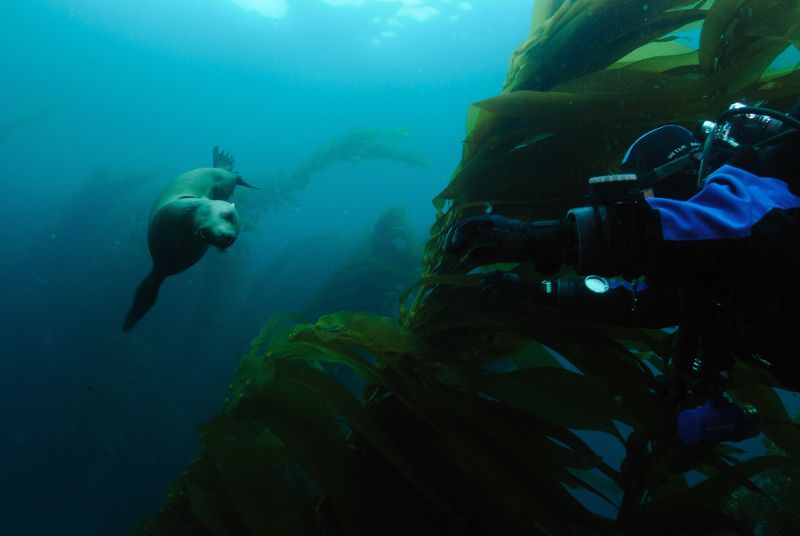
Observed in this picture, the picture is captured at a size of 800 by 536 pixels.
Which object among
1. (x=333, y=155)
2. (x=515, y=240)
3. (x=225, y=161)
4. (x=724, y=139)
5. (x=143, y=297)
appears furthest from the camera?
(x=333, y=155)

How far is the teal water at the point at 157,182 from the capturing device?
26.5 feet

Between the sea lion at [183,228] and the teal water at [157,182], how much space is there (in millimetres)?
2630

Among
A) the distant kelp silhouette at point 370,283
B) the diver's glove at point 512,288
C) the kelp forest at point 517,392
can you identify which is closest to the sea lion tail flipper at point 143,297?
the kelp forest at point 517,392

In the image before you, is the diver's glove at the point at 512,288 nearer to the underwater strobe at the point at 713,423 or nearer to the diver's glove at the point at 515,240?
the diver's glove at the point at 515,240

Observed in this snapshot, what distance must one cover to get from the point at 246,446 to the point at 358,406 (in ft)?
1.24

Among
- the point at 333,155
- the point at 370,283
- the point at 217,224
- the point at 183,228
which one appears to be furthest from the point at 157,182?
the point at 217,224

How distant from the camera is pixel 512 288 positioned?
149 centimetres

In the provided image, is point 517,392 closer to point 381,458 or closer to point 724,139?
point 381,458

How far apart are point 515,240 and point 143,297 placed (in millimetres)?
2145

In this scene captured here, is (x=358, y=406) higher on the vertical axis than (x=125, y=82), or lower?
lower

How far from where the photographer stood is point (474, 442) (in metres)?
1.33

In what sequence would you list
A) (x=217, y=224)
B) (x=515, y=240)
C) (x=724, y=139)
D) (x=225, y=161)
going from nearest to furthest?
(x=515, y=240)
(x=724, y=139)
(x=217, y=224)
(x=225, y=161)

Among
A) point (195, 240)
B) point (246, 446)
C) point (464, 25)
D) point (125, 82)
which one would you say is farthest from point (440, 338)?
point (125, 82)

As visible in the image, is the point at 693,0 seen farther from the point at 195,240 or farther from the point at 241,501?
the point at 241,501
